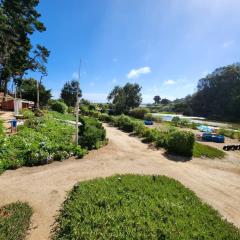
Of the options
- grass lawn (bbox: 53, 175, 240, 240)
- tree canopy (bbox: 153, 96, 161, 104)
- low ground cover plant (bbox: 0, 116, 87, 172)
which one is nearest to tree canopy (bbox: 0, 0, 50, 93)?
low ground cover plant (bbox: 0, 116, 87, 172)

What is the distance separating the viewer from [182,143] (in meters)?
14.8

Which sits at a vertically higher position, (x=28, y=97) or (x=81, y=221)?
(x=28, y=97)

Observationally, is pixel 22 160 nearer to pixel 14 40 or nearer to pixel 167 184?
pixel 167 184

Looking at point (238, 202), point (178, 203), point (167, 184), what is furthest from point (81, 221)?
point (238, 202)

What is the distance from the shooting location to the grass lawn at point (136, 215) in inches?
210

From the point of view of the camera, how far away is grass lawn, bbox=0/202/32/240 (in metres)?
5.46

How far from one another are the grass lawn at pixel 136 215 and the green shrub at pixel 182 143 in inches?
268

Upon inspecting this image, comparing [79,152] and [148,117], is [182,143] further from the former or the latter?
[148,117]

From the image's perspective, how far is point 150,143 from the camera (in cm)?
1797

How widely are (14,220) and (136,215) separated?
11.3 feet

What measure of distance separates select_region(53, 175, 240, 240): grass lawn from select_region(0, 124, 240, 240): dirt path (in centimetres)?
68

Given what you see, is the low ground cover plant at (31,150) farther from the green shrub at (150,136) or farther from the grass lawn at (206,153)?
the grass lawn at (206,153)

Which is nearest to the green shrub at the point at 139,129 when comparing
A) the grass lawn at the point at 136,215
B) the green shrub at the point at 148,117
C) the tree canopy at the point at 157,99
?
the grass lawn at the point at 136,215

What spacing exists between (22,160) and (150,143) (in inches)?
409
